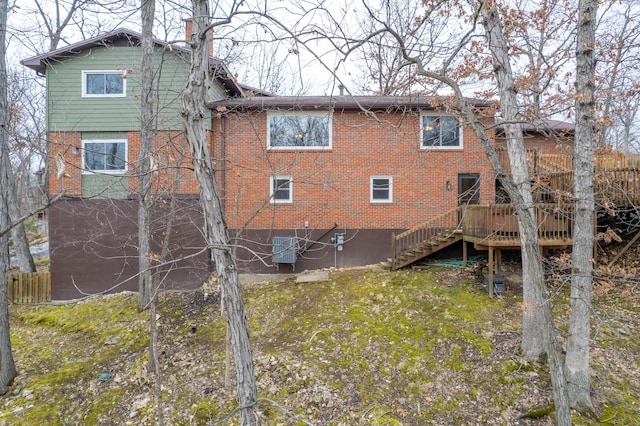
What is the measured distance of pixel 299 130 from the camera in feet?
39.4

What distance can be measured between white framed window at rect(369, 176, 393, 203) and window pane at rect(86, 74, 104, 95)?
9927mm

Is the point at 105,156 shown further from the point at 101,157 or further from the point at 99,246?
the point at 99,246

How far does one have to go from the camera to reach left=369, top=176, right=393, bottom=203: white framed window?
11.9m

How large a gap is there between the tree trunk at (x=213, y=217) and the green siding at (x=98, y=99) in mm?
8404

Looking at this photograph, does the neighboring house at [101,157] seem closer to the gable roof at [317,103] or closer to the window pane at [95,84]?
the window pane at [95,84]

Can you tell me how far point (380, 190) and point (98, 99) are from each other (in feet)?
33.7

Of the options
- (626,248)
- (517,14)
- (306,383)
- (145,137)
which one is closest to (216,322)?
(306,383)

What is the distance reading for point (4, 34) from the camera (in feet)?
24.1

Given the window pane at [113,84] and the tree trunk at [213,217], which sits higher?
the window pane at [113,84]

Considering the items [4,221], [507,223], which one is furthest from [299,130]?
[4,221]

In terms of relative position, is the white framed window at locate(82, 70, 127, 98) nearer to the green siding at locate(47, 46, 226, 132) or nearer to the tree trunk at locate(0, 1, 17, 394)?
the green siding at locate(47, 46, 226, 132)

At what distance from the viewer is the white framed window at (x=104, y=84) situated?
11.3 metres

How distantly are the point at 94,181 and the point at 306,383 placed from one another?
31.6 feet

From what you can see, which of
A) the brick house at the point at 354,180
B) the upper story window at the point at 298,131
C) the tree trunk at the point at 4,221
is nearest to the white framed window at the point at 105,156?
the brick house at the point at 354,180
